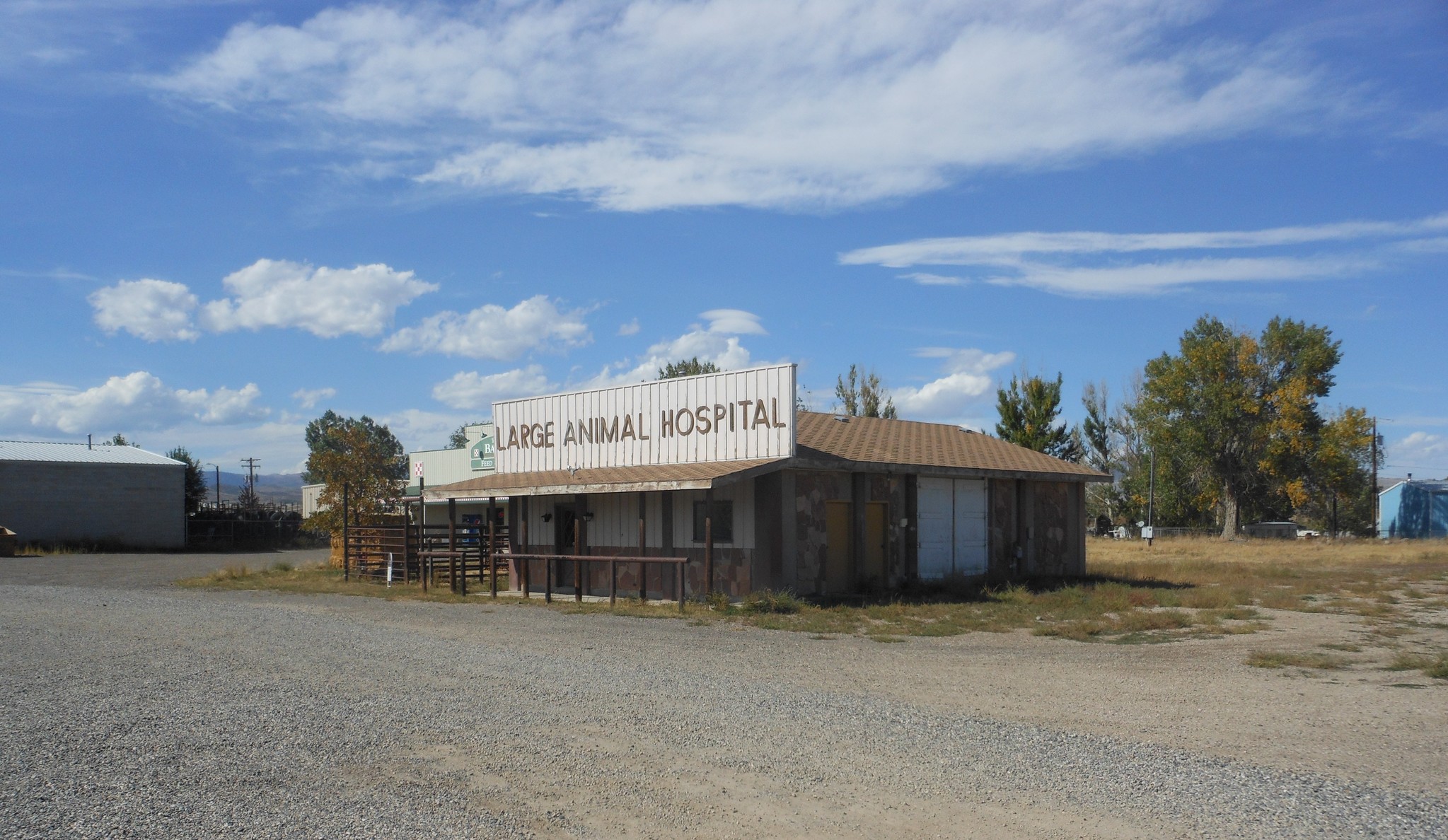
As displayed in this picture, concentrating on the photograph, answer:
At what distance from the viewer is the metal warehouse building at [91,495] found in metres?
45.1

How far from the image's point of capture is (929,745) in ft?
24.0

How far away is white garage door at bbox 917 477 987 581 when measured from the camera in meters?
21.5

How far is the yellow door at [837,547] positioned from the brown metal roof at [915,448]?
1.01 meters

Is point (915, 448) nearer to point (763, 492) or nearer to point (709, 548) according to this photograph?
point (763, 492)

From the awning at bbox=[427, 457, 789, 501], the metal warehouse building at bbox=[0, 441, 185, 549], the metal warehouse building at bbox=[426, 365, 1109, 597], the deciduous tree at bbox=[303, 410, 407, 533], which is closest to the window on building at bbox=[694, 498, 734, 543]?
the metal warehouse building at bbox=[426, 365, 1109, 597]

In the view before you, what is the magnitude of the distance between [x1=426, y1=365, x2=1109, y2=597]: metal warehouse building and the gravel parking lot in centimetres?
558

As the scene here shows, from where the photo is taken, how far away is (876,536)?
2073 cm

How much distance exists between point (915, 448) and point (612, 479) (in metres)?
6.99

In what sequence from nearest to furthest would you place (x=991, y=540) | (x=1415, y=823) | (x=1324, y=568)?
(x=1415, y=823) < (x=991, y=540) < (x=1324, y=568)

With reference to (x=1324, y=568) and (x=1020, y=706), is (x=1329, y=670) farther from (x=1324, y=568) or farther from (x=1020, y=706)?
(x=1324, y=568)

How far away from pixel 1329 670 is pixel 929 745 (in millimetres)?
5919

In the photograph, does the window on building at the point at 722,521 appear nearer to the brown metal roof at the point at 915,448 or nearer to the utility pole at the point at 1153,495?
the brown metal roof at the point at 915,448

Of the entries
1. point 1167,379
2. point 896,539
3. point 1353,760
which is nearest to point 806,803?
point 1353,760

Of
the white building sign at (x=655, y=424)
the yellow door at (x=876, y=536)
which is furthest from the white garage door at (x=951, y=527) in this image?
the white building sign at (x=655, y=424)
